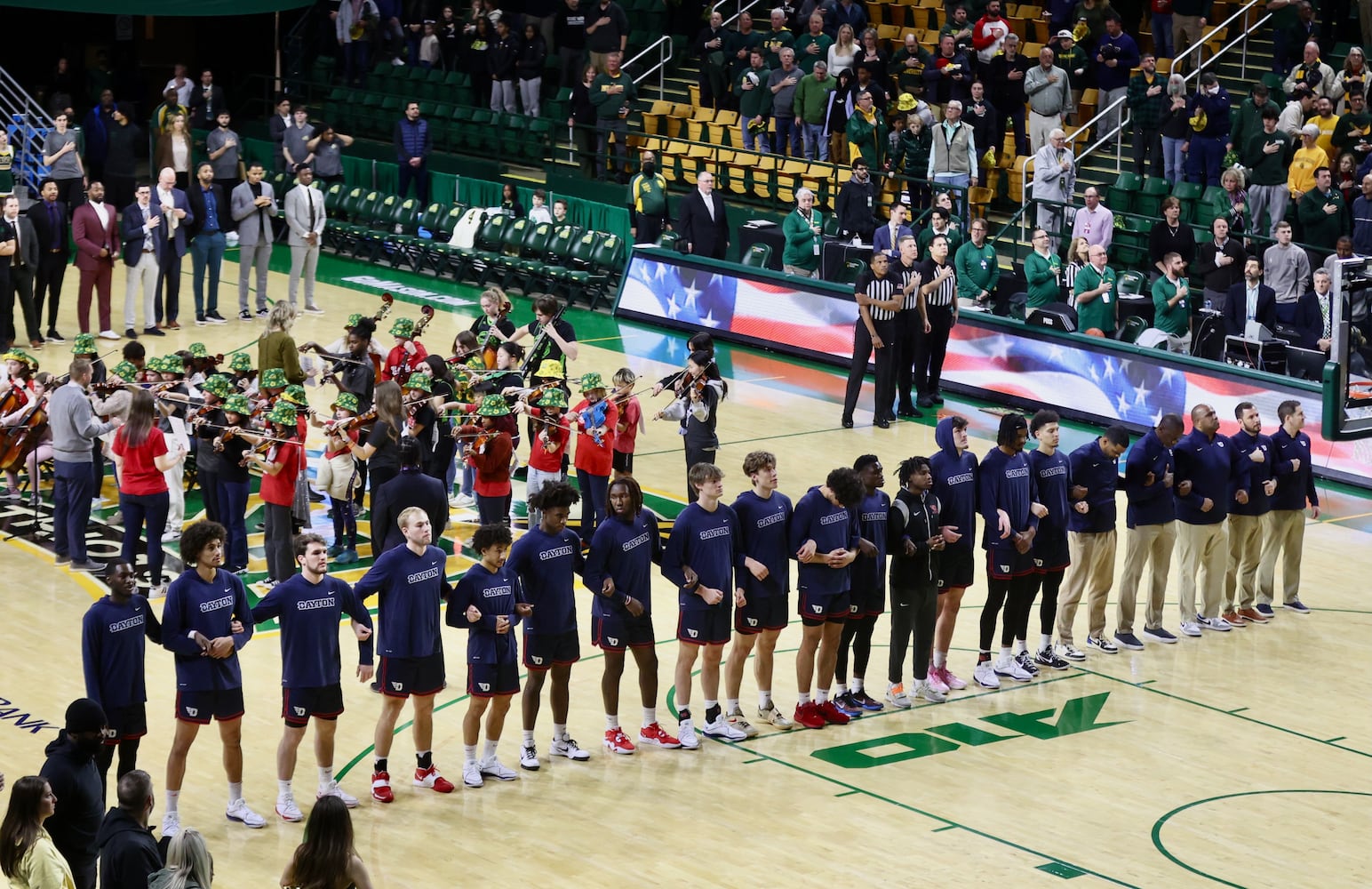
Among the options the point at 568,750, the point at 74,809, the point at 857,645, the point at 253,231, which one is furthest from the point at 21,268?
the point at 74,809

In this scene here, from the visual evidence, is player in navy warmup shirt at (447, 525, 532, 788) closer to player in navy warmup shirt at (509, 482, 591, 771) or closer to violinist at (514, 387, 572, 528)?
player in navy warmup shirt at (509, 482, 591, 771)

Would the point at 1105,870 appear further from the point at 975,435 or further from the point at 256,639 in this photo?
the point at 975,435

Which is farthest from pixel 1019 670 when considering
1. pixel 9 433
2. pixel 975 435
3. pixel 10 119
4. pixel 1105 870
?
pixel 10 119

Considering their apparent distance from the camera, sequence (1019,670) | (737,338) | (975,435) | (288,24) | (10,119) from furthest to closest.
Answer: (288,24), (10,119), (737,338), (975,435), (1019,670)

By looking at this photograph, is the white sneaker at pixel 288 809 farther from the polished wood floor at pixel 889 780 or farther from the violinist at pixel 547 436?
the violinist at pixel 547 436

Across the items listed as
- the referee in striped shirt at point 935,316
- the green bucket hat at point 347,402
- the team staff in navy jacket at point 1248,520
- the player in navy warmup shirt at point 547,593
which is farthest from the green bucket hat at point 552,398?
the referee in striped shirt at point 935,316

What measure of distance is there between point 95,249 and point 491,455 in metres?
10.1

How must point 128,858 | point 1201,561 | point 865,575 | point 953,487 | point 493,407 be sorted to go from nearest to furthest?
point 128,858 < point 865,575 < point 953,487 < point 493,407 < point 1201,561

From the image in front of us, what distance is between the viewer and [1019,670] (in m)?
14.7

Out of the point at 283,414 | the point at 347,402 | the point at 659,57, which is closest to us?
the point at 283,414

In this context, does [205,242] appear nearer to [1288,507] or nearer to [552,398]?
[552,398]

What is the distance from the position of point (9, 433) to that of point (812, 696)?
7921mm

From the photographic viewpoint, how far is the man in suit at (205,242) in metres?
25.2

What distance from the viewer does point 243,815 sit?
38.3 feet
